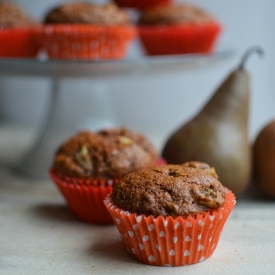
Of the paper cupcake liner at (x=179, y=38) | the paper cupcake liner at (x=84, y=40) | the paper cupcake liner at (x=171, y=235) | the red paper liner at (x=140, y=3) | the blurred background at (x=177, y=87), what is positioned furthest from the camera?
the blurred background at (x=177, y=87)

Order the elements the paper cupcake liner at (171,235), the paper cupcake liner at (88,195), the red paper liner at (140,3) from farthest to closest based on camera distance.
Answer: the red paper liner at (140,3) < the paper cupcake liner at (88,195) < the paper cupcake liner at (171,235)

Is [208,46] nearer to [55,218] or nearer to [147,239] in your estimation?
A: [55,218]

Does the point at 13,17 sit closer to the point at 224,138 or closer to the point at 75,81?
the point at 75,81

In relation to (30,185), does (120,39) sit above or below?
above

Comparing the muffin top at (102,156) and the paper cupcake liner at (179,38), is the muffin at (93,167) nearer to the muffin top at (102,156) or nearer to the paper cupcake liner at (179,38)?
the muffin top at (102,156)

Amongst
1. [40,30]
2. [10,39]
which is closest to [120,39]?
[40,30]

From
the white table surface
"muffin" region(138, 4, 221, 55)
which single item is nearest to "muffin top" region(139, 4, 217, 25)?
"muffin" region(138, 4, 221, 55)

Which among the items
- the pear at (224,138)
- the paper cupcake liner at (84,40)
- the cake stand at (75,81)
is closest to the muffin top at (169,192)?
the pear at (224,138)
